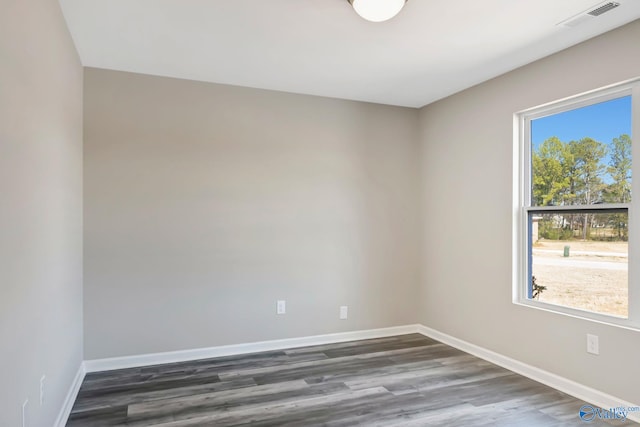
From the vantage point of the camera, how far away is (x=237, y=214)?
12.3 ft

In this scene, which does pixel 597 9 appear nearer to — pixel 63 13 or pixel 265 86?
pixel 265 86

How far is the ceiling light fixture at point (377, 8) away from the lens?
2.17 meters

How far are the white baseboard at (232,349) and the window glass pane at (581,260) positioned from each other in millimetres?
1588

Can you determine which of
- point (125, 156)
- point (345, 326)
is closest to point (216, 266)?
point (125, 156)

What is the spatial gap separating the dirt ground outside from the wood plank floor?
67 centimetres

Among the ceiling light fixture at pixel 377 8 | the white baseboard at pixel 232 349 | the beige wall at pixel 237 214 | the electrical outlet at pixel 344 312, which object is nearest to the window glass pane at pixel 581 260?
the beige wall at pixel 237 214

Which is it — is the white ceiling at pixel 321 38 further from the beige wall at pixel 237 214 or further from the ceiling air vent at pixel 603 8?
the beige wall at pixel 237 214

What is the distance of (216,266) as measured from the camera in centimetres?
365

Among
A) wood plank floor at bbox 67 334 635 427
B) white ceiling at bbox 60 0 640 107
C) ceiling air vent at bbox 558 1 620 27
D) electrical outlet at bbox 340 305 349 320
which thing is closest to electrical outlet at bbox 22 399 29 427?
wood plank floor at bbox 67 334 635 427

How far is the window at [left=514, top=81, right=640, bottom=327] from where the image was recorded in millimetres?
2666

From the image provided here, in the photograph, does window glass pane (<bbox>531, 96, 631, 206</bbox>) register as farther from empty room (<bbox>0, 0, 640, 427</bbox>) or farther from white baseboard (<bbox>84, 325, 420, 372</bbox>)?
white baseboard (<bbox>84, 325, 420, 372</bbox>)

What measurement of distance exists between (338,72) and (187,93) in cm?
134

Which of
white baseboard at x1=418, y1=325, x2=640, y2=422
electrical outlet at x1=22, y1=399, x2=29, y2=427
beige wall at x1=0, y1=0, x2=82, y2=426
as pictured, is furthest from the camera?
white baseboard at x1=418, y1=325, x2=640, y2=422

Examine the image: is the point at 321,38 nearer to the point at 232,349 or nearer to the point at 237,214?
the point at 237,214
